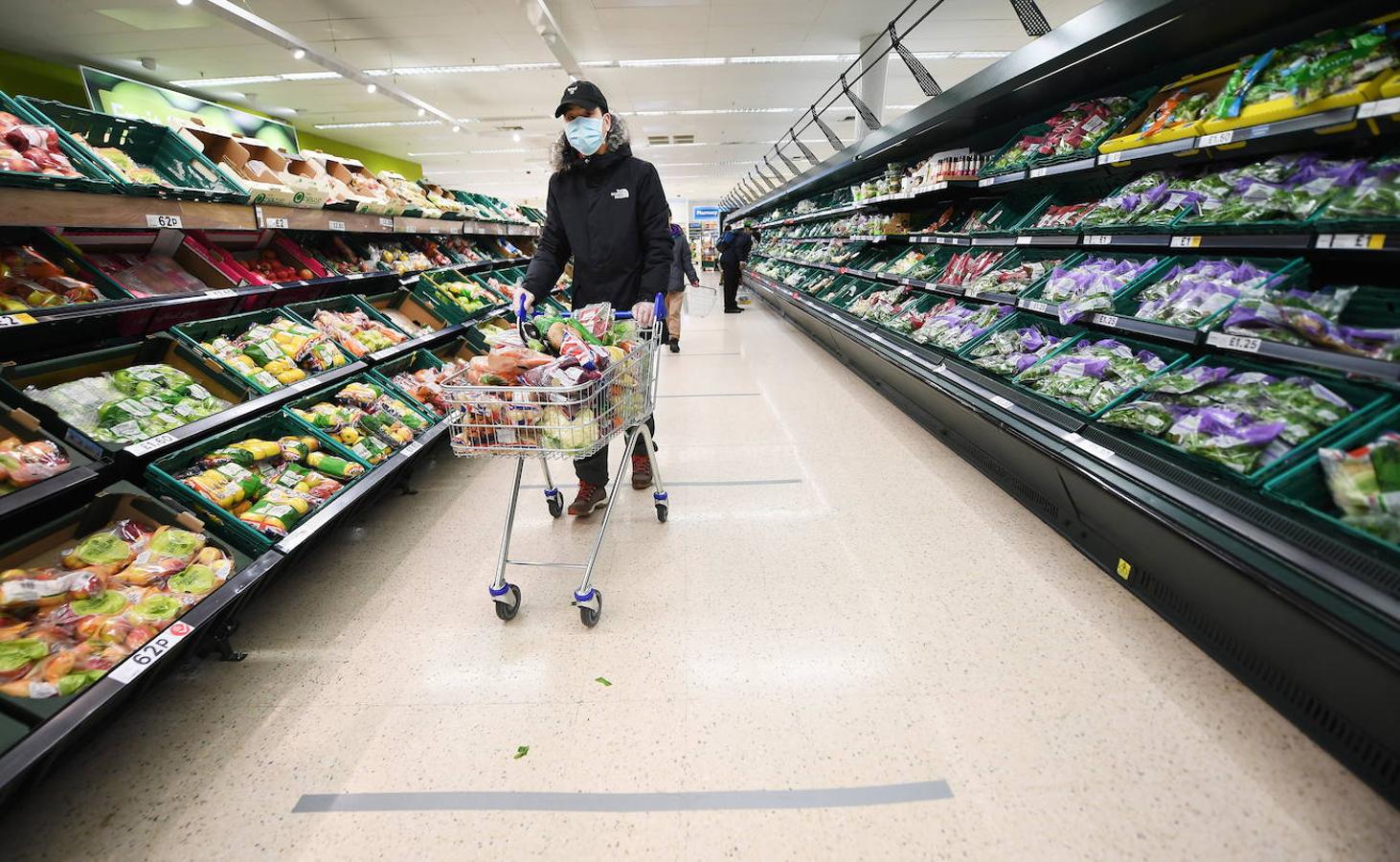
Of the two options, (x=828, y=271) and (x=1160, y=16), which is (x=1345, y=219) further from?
(x=828, y=271)

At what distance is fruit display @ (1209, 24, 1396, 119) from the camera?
152 cm

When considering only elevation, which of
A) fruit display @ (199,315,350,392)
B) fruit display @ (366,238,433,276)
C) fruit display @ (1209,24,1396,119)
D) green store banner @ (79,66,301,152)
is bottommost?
fruit display @ (199,315,350,392)

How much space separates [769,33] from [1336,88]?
24.9ft

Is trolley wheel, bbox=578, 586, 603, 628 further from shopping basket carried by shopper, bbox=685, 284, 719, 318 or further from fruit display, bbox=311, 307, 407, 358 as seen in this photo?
shopping basket carried by shopper, bbox=685, 284, 719, 318

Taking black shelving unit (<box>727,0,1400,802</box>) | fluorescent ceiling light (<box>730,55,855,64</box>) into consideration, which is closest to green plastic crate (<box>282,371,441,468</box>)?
black shelving unit (<box>727,0,1400,802</box>)

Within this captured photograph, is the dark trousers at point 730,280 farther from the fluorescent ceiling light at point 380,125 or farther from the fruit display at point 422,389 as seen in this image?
the fluorescent ceiling light at point 380,125

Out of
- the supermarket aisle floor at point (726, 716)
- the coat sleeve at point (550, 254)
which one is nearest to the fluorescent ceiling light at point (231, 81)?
the coat sleeve at point (550, 254)

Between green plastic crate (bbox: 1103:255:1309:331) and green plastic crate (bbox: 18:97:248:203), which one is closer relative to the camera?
green plastic crate (bbox: 1103:255:1309:331)

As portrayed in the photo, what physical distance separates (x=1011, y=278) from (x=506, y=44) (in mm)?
8045

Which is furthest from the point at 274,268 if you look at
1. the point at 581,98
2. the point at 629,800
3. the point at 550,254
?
the point at 629,800

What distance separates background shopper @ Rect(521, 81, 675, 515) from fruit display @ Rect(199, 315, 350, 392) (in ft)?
3.80

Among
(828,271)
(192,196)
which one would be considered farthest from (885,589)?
(828,271)

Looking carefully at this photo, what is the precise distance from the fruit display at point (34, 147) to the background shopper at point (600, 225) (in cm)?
146

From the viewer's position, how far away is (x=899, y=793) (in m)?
1.34
